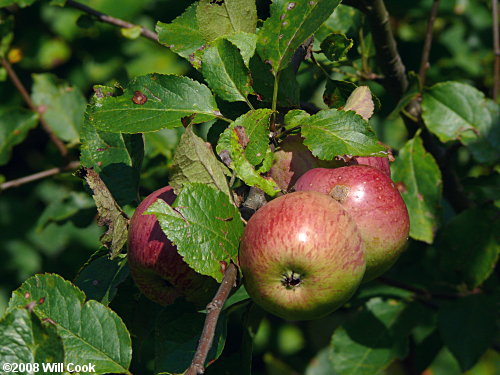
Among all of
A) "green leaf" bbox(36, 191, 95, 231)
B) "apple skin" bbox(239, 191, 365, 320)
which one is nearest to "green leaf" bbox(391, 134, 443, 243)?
"apple skin" bbox(239, 191, 365, 320)

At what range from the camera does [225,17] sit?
1.09m

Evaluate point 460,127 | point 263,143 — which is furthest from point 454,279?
point 263,143

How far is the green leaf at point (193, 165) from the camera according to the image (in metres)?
0.96

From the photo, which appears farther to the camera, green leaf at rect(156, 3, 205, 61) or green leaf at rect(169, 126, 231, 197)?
green leaf at rect(156, 3, 205, 61)

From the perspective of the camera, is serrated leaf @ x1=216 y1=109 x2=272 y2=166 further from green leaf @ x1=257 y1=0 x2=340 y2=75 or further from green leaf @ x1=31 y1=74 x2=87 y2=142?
green leaf @ x1=31 y1=74 x2=87 y2=142

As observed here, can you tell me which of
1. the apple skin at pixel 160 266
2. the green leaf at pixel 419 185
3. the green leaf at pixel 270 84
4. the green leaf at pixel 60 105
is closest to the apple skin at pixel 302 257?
the apple skin at pixel 160 266

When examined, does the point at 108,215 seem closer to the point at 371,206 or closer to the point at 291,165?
the point at 291,165

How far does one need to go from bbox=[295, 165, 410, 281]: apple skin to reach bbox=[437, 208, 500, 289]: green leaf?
521 mm

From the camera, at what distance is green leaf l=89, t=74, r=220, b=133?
1.02 meters

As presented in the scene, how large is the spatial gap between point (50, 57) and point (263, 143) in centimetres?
177

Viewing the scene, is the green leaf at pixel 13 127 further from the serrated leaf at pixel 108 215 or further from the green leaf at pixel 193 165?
the green leaf at pixel 193 165

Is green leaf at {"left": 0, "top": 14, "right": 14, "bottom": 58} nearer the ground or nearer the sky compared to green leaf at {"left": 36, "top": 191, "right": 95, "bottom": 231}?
nearer the sky

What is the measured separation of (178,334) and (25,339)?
26 cm

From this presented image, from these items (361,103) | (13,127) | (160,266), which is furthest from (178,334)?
(13,127)
